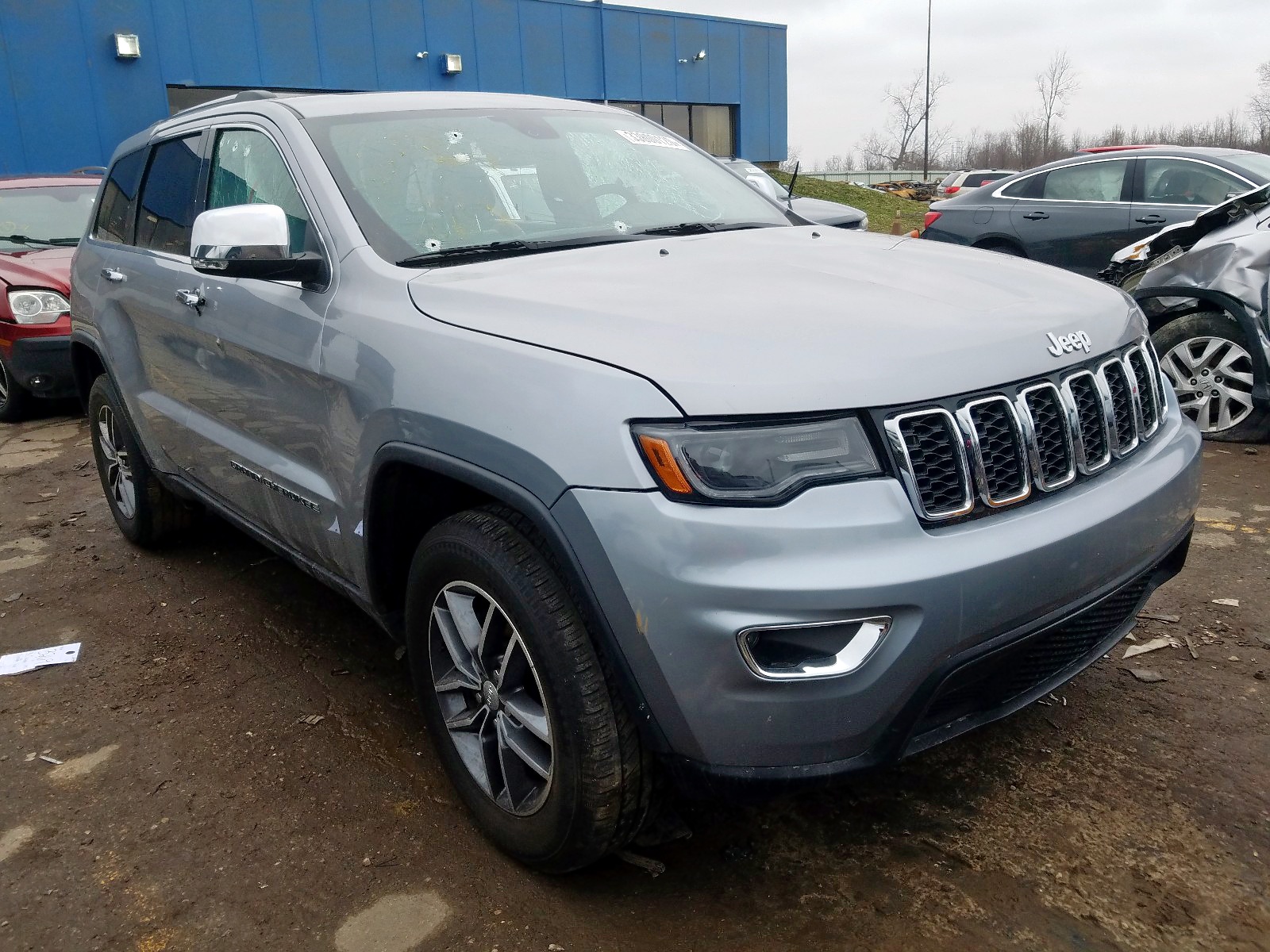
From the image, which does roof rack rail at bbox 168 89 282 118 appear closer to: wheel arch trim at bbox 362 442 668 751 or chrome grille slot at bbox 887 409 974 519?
wheel arch trim at bbox 362 442 668 751

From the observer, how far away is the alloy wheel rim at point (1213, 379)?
5297 millimetres

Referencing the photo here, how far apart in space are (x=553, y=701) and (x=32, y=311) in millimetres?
6830

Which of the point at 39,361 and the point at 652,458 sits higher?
the point at 652,458

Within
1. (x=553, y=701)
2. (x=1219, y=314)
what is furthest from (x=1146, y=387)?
(x=1219, y=314)

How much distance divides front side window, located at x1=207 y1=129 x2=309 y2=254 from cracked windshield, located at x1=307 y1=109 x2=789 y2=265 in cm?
16

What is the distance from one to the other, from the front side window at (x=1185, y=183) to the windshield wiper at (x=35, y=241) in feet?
28.1

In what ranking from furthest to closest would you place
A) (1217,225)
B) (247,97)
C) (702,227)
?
1. (1217,225)
2. (247,97)
3. (702,227)

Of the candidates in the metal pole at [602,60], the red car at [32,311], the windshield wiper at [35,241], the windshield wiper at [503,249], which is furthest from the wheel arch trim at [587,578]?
the metal pole at [602,60]

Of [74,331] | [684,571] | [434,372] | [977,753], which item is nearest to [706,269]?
[434,372]

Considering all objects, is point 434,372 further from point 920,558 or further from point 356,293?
point 920,558

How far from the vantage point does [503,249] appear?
268 cm

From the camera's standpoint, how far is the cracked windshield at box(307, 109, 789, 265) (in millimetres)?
2713

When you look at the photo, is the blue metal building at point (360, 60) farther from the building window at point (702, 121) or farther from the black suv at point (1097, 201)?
the black suv at point (1097, 201)

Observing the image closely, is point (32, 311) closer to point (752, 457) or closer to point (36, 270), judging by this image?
point (36, 270)
